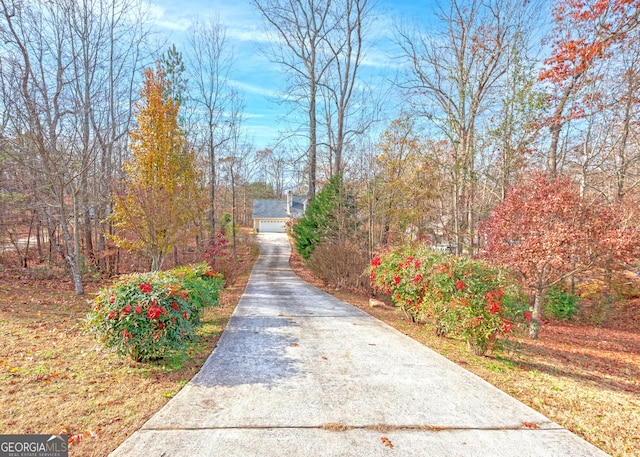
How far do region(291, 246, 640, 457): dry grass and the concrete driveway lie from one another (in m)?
0.29

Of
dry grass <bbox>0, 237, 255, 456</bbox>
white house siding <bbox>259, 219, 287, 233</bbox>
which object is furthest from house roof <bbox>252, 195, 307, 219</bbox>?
dry grass <bbox>0, 237, 255, 456</bbox>

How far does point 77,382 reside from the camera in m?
3.70

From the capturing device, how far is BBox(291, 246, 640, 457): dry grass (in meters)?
3.13

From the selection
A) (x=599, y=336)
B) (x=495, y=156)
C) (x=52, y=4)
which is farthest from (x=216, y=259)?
(x=599, y=336)

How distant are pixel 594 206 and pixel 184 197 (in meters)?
10.7

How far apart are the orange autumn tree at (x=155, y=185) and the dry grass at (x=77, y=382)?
3.46m

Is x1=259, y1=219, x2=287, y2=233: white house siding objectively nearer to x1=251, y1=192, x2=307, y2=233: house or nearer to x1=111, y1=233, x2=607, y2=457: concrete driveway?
x1=251, y1=192, x2=307, y2=233: house

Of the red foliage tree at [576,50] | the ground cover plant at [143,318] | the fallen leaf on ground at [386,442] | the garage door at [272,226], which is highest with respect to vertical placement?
the red foliage tree at [576,50]

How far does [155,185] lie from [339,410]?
8776 mm

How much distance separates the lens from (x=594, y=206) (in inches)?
261

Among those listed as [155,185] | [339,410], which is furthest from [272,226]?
[339,410]

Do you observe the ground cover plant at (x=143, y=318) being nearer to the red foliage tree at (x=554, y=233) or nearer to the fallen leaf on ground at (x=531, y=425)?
the fallen leaf on ground at (x=531, y=425)

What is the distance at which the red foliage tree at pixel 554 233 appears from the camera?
605cm

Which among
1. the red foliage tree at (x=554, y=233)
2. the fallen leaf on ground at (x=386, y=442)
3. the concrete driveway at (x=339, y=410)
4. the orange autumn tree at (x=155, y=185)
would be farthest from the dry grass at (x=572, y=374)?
the orange autumn tree at (x=155, y=185)
